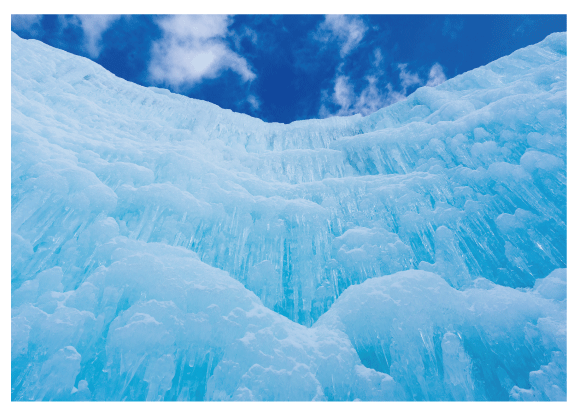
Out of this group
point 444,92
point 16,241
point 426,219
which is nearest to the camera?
point 16,241

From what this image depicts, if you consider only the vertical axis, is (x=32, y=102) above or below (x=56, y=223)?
above

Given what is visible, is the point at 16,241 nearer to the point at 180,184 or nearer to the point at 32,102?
the point at 180,184

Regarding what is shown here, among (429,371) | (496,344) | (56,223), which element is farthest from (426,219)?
(56,223)

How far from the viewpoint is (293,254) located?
582 cm

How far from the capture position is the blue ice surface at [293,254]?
330 centimetres

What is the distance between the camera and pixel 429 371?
136 inches

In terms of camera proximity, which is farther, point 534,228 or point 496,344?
point 534,228

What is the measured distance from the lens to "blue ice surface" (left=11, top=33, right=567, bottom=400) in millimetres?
3303

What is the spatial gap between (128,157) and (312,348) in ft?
18.0

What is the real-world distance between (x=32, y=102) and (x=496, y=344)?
9.32 meters

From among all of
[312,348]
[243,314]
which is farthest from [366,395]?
[243,314]

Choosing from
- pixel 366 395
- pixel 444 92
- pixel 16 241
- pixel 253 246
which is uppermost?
pixel 444 92
